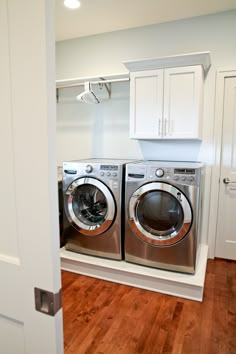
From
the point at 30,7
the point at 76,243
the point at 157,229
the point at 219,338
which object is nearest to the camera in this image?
the point at 30,7

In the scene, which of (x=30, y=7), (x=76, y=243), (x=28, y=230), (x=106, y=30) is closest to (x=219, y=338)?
(x=76, y=243)

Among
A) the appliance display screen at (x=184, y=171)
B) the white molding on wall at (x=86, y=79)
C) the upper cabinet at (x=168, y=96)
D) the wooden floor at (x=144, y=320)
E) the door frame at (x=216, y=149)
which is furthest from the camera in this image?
the white molding on wall at (x=86, y=79)

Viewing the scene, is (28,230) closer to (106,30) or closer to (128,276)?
(128,276)

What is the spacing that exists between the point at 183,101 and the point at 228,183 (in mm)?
1091

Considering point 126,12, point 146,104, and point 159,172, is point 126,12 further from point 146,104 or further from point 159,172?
point 159,172

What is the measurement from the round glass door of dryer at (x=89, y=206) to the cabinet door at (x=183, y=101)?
0.98 m

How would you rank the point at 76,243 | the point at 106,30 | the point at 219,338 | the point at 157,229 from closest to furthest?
the point at 219,338
the point at 157,229
the point at 76,243
the point at 106,30

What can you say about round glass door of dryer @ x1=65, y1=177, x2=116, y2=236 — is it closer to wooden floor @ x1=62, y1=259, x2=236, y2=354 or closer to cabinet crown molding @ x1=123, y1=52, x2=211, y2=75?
wooden floor @ x1=62, y1=259, x2=236, y2=354

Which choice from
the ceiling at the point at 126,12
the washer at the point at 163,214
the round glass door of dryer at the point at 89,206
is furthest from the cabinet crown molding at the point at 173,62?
the round glass door of dryer at the point at 89,206

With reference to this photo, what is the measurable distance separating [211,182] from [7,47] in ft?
8.89

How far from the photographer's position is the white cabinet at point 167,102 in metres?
2.52

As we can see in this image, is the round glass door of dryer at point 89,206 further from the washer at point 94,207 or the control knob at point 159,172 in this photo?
the control knob at point 159,172

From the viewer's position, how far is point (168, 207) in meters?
2.33

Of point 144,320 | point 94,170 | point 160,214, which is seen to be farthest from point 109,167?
point 144,320
